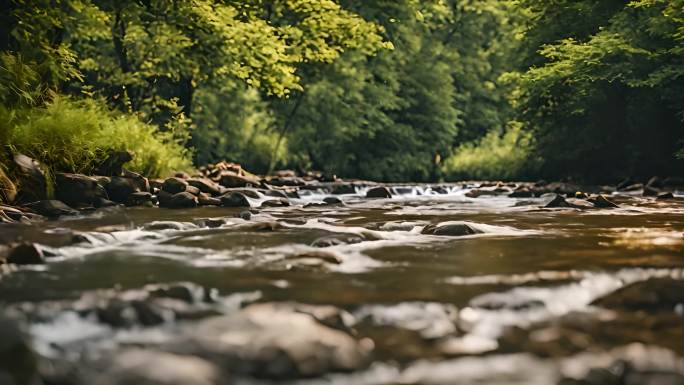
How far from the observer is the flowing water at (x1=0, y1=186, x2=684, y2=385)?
271 cm

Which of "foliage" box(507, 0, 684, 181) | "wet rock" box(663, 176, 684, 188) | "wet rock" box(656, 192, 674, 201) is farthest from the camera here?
"wet rock" box(663, 176, 684, 188)

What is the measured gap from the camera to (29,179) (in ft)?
29.0

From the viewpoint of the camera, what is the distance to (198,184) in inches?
486

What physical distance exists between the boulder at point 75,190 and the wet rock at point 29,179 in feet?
1.22

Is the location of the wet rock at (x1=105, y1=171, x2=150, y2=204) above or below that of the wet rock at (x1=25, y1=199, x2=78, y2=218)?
above

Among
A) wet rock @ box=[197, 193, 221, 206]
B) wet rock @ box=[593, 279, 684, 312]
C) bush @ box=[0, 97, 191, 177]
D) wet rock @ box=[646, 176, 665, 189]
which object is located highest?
bush @ box=[0, 97, 191, 177]

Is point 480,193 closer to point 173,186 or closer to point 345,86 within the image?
point 173,186

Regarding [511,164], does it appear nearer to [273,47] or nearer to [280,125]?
[280,125]

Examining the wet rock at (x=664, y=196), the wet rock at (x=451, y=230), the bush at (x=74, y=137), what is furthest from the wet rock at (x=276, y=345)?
the wet rock at (x=664, y=196)

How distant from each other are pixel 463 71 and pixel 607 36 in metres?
19.6

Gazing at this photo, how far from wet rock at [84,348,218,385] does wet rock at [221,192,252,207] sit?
330 inches

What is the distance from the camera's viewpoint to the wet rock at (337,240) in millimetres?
5926

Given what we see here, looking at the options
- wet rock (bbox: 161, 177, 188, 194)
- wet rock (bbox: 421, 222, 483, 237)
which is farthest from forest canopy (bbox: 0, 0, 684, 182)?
wet rock (bbox: 421, 222, 483, 237)

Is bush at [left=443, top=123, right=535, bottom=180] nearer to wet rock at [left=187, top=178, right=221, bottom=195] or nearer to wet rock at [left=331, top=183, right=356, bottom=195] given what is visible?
wet rock at [left=331, top=183, right=356, bottom=195]
